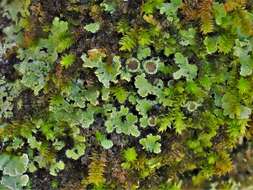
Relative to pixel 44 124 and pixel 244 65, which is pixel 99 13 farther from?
pixel 244 65

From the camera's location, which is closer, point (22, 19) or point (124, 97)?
point (124, 97)

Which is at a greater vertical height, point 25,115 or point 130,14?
point 130,14

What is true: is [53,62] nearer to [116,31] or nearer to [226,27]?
[116,31]

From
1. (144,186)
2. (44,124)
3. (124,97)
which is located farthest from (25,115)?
(144,186)

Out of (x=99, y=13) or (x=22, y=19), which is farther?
(x=22, y=19)

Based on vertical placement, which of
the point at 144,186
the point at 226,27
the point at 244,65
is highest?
the point at 226,27

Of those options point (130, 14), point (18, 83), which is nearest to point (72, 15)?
point (130, 14)
